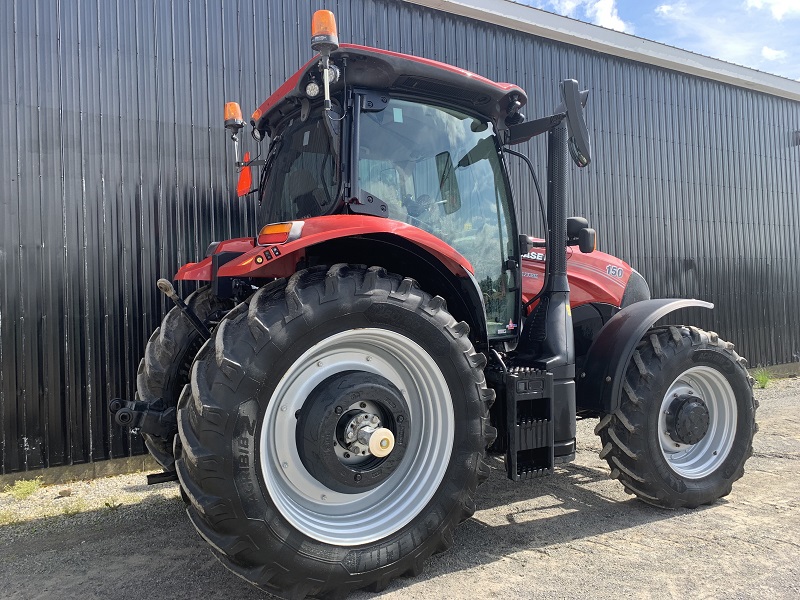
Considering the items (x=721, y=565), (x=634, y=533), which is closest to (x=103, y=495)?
(x=634, y=533)

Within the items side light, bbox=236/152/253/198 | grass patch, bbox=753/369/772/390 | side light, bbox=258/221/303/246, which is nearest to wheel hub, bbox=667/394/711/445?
side light, bbox=258/221/303/246

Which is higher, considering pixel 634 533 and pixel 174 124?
pixel 174 124

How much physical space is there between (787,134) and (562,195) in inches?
380

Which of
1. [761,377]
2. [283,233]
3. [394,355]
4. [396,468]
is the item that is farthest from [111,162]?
[761,377]

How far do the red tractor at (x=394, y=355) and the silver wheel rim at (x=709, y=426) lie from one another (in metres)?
0.01

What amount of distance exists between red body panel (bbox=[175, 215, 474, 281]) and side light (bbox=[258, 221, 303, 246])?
0.03 m

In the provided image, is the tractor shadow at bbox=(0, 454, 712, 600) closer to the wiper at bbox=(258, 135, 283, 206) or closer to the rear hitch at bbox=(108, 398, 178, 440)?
the rear hitch at bbox=(108, 398, 178, 440)

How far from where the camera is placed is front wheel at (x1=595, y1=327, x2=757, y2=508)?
3.81 m

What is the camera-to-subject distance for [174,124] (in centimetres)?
582

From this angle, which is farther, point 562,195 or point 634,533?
point 562,195

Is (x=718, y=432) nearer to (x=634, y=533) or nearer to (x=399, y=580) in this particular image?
(x=634, y=533)

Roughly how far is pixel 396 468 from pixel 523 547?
2.98 feet

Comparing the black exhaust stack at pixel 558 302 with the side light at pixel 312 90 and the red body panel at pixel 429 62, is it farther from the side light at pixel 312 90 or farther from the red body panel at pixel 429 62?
the side light at pixel 312 90

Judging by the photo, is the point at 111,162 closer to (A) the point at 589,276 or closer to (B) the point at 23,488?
(B) the point at 23,488
